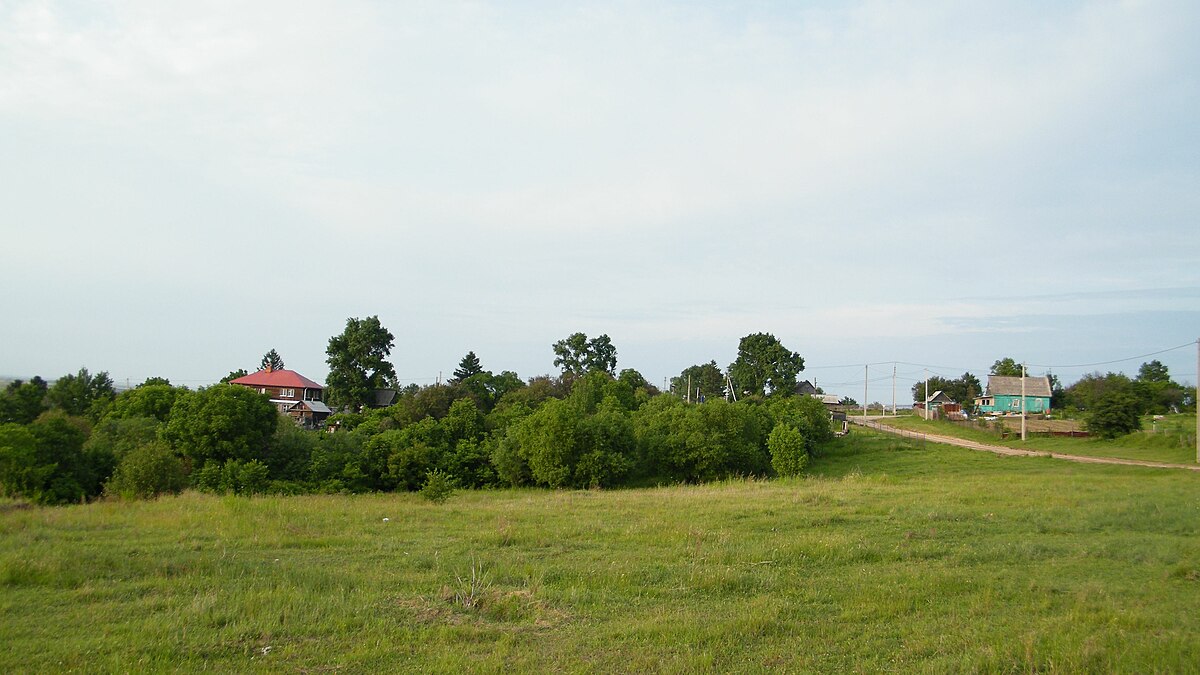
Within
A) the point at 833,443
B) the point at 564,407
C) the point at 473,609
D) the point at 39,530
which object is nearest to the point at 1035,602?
the point at 473,609

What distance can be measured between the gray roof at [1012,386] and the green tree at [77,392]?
95.3m

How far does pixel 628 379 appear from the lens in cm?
8494

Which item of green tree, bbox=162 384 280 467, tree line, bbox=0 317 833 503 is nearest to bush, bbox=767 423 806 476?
tree line, bbox=0 317 833 503

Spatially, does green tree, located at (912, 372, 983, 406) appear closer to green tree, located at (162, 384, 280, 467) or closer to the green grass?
the green grass

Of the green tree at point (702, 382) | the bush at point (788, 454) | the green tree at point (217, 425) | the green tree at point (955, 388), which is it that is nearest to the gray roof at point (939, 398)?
the green tree at point (955, 388)

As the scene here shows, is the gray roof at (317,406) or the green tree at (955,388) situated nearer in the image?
the gray roof at (317,406)

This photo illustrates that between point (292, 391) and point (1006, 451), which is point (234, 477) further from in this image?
point (292, 391)

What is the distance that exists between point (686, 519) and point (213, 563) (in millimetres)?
10382

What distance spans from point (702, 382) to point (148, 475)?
282 ft

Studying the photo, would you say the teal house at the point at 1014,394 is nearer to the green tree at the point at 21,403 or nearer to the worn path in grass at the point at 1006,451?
the worn path in grass at the point at 1006,451

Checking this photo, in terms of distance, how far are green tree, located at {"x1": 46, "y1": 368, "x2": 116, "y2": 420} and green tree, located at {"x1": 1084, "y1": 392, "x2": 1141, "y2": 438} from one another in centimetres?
7749

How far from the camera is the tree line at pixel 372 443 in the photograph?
106 ft

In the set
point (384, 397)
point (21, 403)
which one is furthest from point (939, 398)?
point (21, 403)

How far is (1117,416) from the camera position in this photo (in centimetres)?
5062
